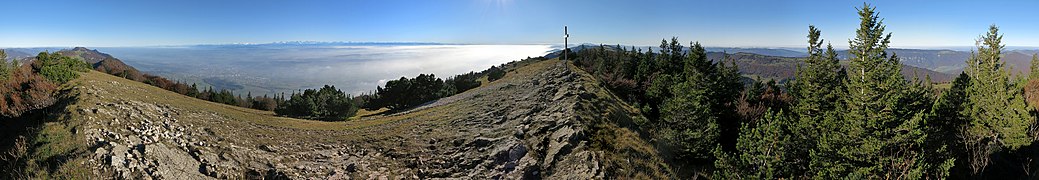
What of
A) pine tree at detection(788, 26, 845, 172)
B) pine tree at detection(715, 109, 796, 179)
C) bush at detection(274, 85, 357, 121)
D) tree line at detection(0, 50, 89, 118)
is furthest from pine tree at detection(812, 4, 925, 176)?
bush at detection(274, 85, 357, 121)

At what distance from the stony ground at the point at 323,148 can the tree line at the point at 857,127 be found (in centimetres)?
707

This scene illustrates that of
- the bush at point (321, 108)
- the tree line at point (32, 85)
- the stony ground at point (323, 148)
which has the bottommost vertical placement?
the bush at point (321, 108)

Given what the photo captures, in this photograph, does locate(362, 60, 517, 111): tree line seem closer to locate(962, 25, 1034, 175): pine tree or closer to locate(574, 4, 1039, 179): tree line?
locate(574, 4, 1039, 179): tree line

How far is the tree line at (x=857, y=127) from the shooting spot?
20609 mm

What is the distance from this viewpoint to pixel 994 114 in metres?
37.0

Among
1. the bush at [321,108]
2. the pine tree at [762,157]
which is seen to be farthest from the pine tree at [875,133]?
the bush at [321,108]

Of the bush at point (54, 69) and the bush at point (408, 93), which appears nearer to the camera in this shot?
the bush at point (54, 69)

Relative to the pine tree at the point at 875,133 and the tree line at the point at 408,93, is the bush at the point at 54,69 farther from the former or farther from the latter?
the pine tree at the point at 875,133

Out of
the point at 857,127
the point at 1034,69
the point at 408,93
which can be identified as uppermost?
the point at 1034,69

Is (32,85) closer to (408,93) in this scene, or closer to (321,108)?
(321,108)

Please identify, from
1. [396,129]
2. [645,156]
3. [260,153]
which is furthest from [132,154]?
[645,156]

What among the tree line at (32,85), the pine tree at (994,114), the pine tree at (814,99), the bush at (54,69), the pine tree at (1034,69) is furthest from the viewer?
the pine tree at (1034,69)

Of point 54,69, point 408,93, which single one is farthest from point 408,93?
point 54,69

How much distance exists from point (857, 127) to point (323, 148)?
31.0 metres
